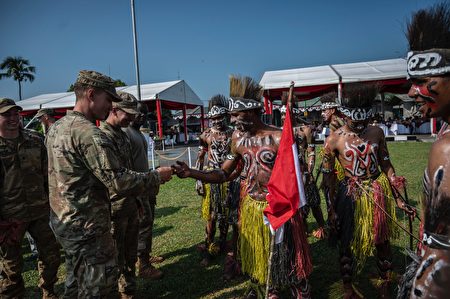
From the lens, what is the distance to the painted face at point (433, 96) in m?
1.56

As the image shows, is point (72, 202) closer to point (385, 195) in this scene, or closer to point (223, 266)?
Result: point (223, 266)

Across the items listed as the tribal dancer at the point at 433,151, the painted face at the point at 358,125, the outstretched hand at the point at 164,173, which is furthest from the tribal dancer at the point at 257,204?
the tribal dancer at the point at 433,151

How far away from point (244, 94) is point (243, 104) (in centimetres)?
19

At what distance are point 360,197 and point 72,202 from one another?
2.97 metres

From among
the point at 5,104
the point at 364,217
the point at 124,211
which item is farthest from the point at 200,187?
the point at 5,104

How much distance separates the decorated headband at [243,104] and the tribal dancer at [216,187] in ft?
5.42

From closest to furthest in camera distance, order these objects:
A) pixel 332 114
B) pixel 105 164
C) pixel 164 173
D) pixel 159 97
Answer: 1. pixel 105 164
2. pixel 164 173
3. pixel 332 114
4. pixel 159 97

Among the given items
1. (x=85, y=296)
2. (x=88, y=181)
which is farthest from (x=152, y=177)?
(x=85, y=296)

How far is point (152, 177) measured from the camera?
274 cm

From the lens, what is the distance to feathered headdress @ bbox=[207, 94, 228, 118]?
17.3ft

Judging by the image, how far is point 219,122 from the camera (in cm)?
534

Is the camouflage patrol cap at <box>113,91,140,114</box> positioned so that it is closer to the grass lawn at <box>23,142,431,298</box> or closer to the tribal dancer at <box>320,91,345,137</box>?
the grass lawn at <box>23,142,431,298</box>

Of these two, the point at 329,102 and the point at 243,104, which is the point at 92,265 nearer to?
the point at 243,104

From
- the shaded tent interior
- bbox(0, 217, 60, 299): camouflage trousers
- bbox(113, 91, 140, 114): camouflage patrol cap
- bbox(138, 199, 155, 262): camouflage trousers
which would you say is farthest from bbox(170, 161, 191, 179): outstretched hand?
the shaded tent interior
